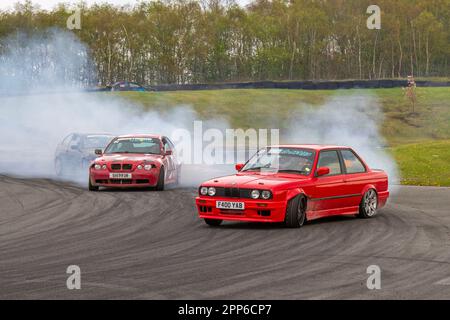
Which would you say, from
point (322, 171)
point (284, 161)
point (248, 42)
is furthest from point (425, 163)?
point (248, 42)

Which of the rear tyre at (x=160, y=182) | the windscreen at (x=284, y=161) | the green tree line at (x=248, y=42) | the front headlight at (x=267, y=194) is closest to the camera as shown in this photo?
the front headlight at (x=267, y=194)

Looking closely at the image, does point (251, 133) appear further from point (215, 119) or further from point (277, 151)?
point (277, 151)

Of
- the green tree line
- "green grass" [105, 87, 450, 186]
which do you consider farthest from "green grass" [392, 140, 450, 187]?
the green tree line

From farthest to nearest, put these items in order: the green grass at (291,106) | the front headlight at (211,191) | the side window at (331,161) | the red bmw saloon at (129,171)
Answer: the green grass at (291,106), the red bmw saloon at (129,171), the side window at (331,161), the front headlight at (211,191)

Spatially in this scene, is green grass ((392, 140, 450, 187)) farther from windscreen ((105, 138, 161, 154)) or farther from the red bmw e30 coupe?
the red bmw e30 coupe

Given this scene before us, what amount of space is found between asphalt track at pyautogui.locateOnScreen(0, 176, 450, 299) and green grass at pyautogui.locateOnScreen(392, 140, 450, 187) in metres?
7.57

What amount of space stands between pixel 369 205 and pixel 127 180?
6387 mm

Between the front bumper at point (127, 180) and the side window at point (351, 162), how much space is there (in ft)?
18.5

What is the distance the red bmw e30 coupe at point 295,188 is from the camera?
11820mm

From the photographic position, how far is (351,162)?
13.6 metres

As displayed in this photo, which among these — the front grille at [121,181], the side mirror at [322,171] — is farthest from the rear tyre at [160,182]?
the side mirror at [322,171]

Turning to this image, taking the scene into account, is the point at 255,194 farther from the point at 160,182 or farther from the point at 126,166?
the point at 126,166

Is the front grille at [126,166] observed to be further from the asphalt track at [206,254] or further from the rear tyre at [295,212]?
the rear tyre at [295,212]

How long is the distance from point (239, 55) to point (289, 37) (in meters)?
8.18
